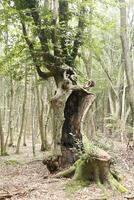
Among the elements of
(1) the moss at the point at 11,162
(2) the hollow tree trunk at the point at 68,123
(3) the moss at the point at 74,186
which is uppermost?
(2) the hollow tree trunk at the point at 68,123

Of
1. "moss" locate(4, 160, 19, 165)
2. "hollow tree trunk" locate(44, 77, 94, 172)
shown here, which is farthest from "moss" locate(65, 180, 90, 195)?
"moss" locate(4, 160, 19, 165)

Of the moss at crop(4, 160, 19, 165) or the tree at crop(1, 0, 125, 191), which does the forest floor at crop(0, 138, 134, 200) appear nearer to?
the tree at crop(1, 0, 125, 191)

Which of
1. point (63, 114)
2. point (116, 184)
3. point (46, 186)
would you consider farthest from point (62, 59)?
point (116, 184)

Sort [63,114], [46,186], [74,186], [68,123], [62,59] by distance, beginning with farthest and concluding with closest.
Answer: [62,59] → [68,123] → [63,114] → [46,186] → [74,186]

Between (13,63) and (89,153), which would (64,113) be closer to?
(89,153)

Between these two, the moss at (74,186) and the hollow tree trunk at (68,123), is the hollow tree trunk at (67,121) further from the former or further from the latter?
the moss at (74,186)

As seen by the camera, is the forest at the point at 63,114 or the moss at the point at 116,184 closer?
the moss at the point at 116,184

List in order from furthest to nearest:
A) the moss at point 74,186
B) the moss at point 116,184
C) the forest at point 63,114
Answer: the forest at point 63,114 < the moss at point 116,184 < the moss at point 74,186

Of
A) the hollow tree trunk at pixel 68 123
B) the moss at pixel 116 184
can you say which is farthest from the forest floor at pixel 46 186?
the hollow tree trunk at pixel 68 123

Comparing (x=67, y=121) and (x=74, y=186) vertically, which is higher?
(x=67, y=121)

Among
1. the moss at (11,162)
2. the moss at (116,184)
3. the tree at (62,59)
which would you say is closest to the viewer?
the moss at (116,184)

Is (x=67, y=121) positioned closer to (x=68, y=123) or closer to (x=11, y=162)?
(x=68, y=123)

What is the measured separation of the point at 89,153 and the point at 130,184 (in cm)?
170

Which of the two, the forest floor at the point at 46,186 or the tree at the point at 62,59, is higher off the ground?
the tree at the point at 62,59
